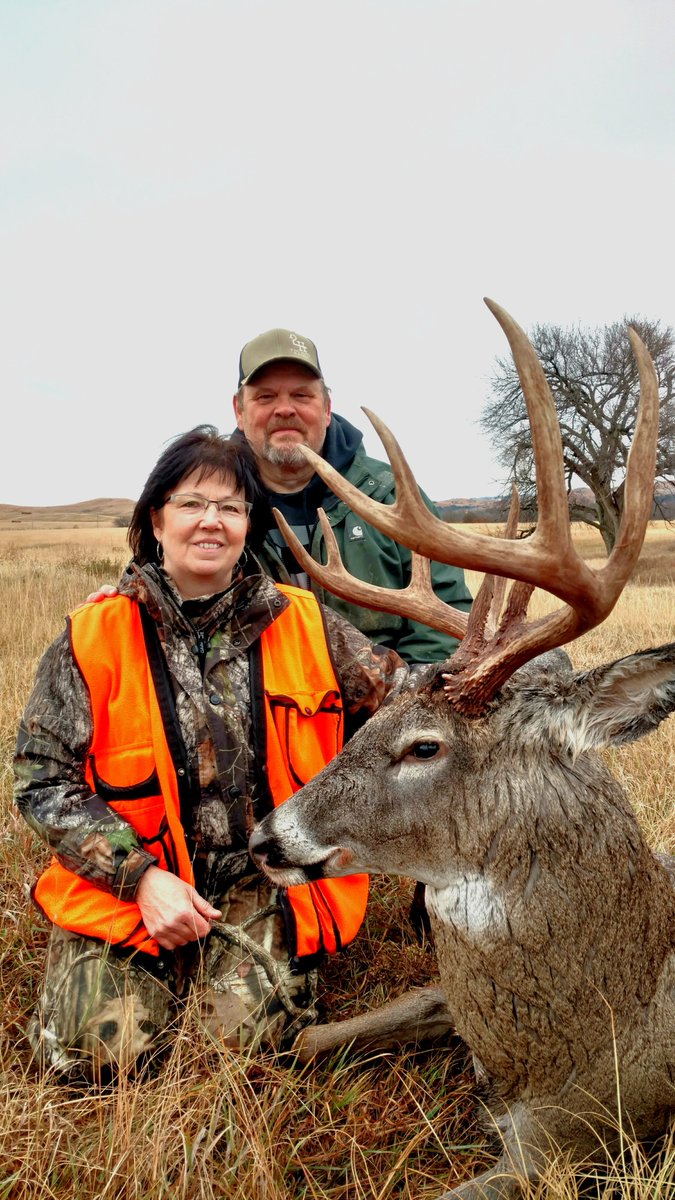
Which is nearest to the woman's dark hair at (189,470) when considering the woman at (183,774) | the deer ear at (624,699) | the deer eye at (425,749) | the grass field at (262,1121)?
the woman at (183,774)

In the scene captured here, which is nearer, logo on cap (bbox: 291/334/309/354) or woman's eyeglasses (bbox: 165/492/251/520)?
woman's eyeglasses (bbox: 165/492/251/520)

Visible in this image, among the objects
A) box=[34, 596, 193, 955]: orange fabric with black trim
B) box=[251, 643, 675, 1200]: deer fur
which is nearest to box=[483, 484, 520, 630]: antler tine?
box=[251, 643, 675, 1200]: deer fur

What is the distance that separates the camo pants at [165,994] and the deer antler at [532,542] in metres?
1.36

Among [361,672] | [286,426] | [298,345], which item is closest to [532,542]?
[361,672]

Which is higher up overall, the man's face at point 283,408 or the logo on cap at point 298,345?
the logo on cap at point 298,345

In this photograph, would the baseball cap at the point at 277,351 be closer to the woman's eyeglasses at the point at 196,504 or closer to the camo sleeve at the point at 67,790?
the woman's eyeglasses at the point at 196,504

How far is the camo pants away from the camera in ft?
9.05

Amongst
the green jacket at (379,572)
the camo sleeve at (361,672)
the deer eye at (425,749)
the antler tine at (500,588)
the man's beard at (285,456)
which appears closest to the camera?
the deer eye at (425,749)

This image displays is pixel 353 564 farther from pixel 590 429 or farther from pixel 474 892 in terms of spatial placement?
pixel 590 429

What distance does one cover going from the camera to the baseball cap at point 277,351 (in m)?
4.82

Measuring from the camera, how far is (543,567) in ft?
6.99

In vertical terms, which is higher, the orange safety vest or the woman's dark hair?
the woman's dark hair

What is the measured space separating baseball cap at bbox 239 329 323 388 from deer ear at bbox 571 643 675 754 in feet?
10.4

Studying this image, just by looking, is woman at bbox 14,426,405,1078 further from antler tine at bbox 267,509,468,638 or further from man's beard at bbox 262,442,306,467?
man's beard at bbox 262,442,306,467
